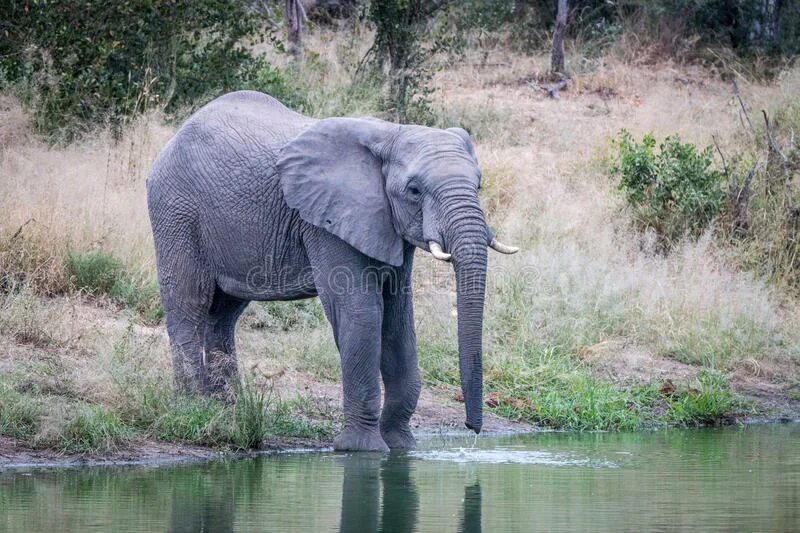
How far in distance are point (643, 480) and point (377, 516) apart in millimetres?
1864

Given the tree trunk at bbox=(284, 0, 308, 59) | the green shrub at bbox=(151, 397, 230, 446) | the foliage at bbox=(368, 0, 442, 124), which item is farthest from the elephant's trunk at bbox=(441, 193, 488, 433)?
the tree trunk at bbox=(284, 0, 308, 59)

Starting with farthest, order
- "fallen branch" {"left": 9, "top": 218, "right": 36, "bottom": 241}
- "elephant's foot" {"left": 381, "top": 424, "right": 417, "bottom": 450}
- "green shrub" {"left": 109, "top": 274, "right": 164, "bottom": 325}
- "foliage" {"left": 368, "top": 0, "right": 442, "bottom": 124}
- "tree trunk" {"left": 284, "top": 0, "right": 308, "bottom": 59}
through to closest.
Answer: "tree trunk" {"left": 284, "top": 0, "right": 308, "bottom": 59}, "foliage" {"left": 368, "top": 0, "right": 442, "bottom": 124}, "green shrub" {"left": 109, "top": 274, "right": 164, "bottom": 325}, "fallen branch" {"left": 9, "top": 218, "right": 36, "bottom": 241}, "elephant's foot" {"left": 381, "top": 424, "right": 417, "bottom": 450}

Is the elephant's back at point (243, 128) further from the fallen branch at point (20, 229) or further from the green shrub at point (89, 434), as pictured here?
the fallen branch at point (20, 229)

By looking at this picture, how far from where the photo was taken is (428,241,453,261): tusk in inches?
303

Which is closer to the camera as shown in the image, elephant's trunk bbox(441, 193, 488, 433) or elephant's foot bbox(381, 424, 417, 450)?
elephant's trunk bbox(441, 193, 488, 433)

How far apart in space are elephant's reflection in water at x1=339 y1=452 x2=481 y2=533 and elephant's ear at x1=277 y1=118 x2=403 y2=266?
48.9 inches

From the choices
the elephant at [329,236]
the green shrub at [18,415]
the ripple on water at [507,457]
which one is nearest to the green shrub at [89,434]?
the green shrub at [18,415]

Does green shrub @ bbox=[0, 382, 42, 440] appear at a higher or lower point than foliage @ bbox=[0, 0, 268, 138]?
lower

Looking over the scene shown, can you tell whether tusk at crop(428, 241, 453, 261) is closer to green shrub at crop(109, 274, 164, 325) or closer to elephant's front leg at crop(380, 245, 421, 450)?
elephant's front leg at crop(380, 245, 421, 450)

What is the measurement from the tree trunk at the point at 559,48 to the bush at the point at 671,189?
6517 millimetres

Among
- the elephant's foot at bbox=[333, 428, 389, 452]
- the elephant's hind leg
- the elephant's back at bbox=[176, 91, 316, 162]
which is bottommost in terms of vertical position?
the elephant's foot at bbox=[333, 428, 389, 452]

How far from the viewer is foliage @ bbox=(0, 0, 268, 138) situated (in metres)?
15.1

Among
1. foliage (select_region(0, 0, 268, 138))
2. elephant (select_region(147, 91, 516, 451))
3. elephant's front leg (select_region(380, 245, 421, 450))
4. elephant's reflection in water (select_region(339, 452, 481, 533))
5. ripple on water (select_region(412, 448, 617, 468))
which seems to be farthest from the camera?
foliage (select_region(0, 0, 268, 138))

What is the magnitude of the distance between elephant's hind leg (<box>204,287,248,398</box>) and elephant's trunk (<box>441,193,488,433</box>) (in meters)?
1.92
